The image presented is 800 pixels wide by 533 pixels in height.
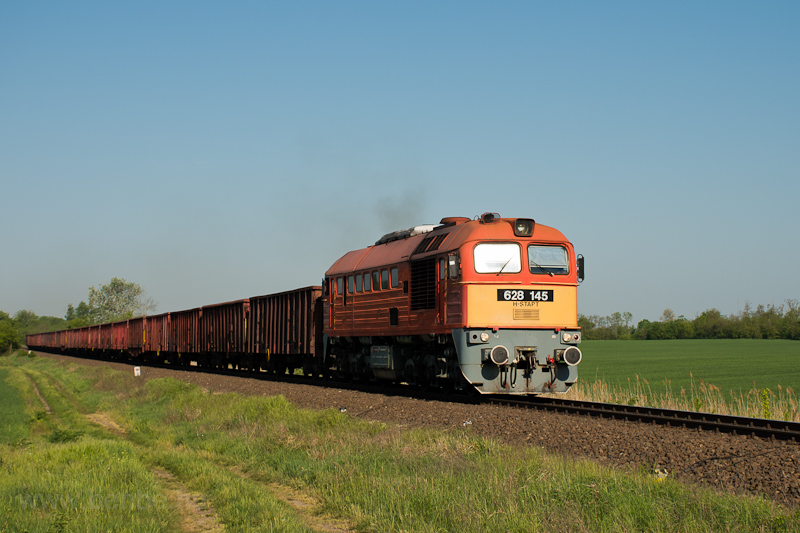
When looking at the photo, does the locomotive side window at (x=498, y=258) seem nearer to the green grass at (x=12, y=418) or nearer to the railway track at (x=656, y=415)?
the railway track at (x=656, y=415)

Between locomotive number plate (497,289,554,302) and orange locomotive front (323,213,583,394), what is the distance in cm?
2

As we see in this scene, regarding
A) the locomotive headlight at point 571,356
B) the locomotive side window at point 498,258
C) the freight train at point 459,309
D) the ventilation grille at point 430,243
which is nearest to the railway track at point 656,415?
the freight train at point 459,309

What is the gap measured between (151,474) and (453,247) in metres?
8.30

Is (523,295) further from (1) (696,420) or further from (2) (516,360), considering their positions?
(1) (696,420)

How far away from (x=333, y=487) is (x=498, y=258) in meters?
8.44

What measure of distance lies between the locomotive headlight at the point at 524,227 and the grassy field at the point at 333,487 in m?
5.84

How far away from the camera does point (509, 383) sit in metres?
15.8

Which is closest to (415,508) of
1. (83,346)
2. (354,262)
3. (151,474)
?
(151,474)

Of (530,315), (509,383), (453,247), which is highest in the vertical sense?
(453,247)

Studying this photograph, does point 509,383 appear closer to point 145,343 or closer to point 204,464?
point 204,464

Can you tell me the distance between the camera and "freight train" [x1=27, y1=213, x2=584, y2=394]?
51.4ft

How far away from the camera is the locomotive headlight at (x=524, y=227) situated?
16.4 m

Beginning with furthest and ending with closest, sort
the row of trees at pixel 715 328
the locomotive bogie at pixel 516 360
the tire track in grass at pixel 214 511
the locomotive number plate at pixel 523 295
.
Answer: the row of trees at pixel 715 328 < the locomotive number plate at pixel 523 295 < the locomotive bogie at pixel 516 360 < the tire track in grass at pixel 214 511

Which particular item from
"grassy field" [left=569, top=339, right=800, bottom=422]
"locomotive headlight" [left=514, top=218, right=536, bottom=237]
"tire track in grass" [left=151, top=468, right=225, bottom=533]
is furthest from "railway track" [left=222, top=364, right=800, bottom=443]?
"tire track in grass" [left=151, top=468, right=225, bottom=533]
